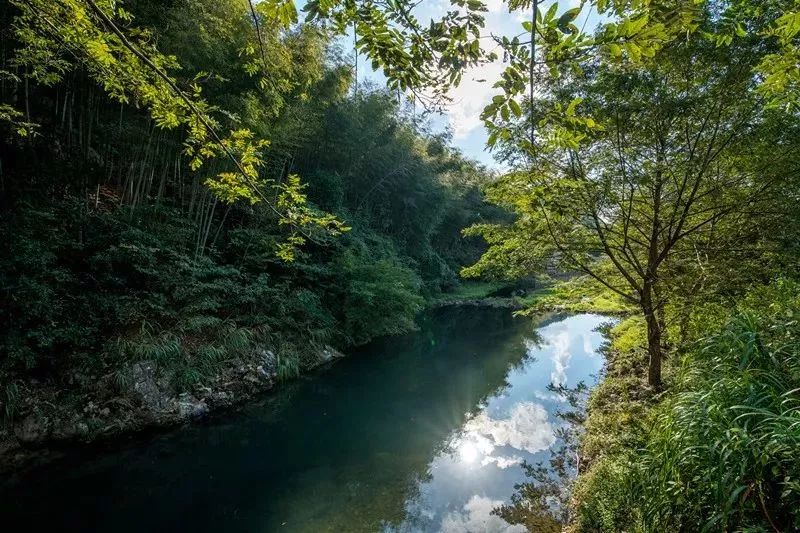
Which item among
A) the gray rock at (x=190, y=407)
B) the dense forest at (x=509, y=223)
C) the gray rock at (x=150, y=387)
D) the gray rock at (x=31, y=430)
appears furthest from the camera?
the gray rock at (x=190, y=407)

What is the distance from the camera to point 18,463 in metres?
4.85

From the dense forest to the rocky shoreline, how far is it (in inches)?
2.3

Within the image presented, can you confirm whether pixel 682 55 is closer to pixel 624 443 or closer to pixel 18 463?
pixel 624 443

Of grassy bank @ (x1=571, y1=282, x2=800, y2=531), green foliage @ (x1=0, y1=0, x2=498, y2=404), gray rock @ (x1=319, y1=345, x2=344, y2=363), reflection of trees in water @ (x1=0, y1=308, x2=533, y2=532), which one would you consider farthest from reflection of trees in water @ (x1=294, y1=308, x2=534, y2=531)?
grassy bank @ (x1=571, y1=282, x2=800, y2=531)

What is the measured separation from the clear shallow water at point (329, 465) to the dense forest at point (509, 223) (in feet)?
2.54

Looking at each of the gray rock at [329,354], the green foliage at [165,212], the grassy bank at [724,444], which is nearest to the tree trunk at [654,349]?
the grassy bank at [724,444]

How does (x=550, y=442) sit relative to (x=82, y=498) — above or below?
above

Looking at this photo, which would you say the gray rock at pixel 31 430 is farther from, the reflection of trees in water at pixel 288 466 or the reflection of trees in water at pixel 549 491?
the reflection of trees in water at pixel 549 491

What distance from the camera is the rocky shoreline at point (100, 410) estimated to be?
502 centimetres

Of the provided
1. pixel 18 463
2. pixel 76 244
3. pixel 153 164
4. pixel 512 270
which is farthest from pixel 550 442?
pixel 153 164

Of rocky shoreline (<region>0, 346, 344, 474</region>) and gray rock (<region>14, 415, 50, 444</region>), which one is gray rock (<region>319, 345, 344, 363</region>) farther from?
gray rock (<region>14, 415, 50, 444</region>)

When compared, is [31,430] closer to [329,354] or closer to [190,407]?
[190,407]

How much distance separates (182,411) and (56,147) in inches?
210

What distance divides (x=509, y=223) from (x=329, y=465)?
188 inches
